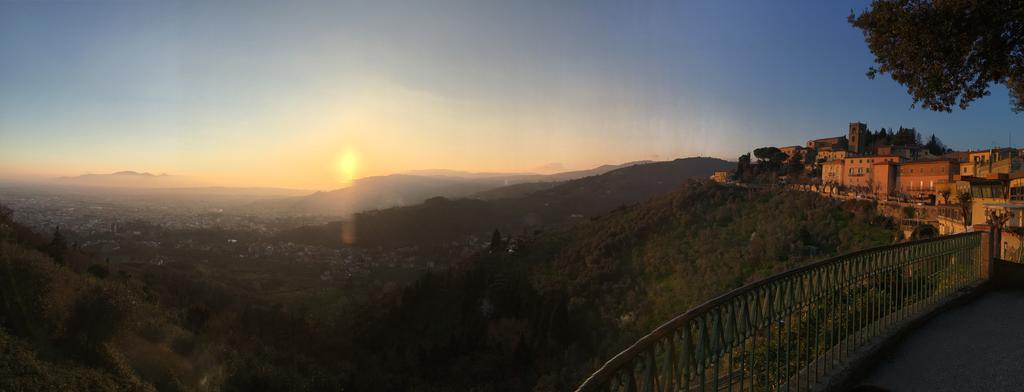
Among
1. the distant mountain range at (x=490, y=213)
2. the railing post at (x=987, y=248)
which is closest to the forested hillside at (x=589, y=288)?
the railing post at (x=987, y=248)

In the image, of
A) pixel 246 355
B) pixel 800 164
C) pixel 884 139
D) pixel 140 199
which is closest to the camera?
pixel 246 355

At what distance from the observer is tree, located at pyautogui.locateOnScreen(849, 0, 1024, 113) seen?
5754 mm

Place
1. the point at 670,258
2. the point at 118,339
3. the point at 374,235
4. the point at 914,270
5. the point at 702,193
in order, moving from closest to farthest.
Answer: the point at 914,270
the point at 118,339
the point at 670,258
the point at 702,193
the point at 374,235

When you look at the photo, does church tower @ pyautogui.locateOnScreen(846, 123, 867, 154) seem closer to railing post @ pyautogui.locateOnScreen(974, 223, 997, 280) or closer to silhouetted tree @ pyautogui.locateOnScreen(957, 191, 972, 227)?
silhouetted tree @ pyautogui.locateOnScreen(957, 191, 972, 227)

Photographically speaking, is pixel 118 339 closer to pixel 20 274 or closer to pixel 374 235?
pixel 20 274

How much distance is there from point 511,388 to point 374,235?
67.6 meters

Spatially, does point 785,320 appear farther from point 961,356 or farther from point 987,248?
point 987,248

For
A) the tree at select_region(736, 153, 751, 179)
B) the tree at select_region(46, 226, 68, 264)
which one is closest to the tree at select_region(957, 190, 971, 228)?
the tree at select_region(736, 153, 751, 179)

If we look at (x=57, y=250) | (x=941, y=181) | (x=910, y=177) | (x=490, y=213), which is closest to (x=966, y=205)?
(x=941, y=181)

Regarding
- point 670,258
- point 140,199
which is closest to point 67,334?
point 670,258

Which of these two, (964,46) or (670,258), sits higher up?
(964,46)

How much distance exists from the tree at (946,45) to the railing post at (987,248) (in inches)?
84.7

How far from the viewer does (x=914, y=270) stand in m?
6.65

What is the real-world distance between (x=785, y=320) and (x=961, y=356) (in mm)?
2569
